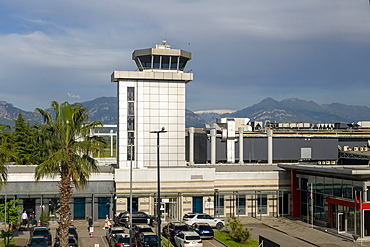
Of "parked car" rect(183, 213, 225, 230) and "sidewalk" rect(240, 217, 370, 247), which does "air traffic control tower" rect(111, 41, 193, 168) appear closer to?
"parked car" rect(183, 213, 225, 230)

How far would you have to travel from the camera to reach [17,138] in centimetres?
7538

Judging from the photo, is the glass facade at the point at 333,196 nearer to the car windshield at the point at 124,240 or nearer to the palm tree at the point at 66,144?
the car windshield at the point at 124,240

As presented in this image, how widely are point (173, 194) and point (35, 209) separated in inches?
663

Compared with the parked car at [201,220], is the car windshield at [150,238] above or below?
above

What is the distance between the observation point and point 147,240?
113 ft

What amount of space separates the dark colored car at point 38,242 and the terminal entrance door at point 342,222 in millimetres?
30281

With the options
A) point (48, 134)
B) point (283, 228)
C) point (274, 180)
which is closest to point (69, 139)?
point (48, 134)

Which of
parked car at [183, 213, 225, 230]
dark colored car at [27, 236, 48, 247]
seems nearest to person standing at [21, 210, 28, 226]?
dark colored car at [27, 236, 48, 247]

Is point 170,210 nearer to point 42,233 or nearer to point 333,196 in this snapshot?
point 42,233

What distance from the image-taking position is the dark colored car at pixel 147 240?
A: 112ft

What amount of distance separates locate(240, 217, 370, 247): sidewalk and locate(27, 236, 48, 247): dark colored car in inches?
876

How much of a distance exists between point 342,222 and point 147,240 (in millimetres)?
22076

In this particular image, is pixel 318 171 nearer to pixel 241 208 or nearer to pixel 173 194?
pixel 241 208

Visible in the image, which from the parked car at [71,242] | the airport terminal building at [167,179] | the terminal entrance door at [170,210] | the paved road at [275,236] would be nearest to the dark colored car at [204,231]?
the paved road at [275,236]
